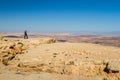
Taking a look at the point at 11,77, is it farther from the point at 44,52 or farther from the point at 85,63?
the point at 44,52

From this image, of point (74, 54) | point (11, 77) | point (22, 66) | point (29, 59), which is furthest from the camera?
point (74, 54)

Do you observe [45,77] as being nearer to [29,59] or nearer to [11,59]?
[29,59]

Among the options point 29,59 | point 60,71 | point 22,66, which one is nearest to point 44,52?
point 29,59

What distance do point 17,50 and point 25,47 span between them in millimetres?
1125

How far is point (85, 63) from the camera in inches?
639

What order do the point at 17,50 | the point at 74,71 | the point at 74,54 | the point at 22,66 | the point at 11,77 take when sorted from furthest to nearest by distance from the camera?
the point at 17,50 → the point at 74,54 → the point at 22,66 → the point at 74,71 → the point at 11,77

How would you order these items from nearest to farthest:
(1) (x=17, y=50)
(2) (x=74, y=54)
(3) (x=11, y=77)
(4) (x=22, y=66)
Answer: (3) (x=11, y=77), (4) (x=22, y=66), (2) (x=74, y=54), (1) (x=17, y=50)

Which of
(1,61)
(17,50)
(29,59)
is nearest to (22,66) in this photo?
(29,59)

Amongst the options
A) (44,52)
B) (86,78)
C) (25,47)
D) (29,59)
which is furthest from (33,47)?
(86,78)

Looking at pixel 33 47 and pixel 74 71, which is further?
pixel 33 47

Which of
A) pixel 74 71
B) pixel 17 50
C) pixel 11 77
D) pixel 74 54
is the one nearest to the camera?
pixel 11 77

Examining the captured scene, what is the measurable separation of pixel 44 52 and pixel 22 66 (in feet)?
13.2

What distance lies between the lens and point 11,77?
557 inches

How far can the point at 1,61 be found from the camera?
70.2 feet
